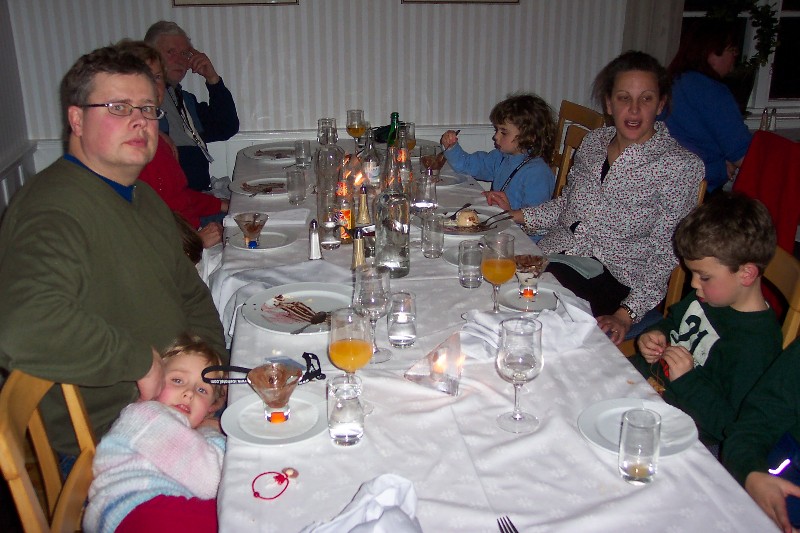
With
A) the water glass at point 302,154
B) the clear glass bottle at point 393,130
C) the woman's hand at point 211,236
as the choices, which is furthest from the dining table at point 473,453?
the water glass at point 302,154

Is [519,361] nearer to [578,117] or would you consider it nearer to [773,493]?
[773,493]

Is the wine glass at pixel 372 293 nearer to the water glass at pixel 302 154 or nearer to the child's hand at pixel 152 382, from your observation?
the child's hand at pixel 152 382

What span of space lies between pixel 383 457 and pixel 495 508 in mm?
216

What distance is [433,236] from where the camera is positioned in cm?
222

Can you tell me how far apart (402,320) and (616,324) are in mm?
952

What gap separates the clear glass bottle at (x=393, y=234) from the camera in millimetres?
2090

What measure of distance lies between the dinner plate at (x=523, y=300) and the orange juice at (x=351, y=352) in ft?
1.66

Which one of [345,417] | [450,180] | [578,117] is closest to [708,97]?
[578,117]

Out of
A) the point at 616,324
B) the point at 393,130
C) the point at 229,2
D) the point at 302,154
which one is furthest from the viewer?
the point at 229,2

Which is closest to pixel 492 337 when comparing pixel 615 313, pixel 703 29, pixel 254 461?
pixel 254 461

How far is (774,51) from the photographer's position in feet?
14.9

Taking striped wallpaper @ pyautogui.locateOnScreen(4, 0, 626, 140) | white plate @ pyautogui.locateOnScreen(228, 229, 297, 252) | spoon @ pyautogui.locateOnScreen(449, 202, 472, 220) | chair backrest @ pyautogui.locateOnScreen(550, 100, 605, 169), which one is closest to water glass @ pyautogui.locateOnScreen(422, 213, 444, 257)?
spoon @ pyautogui.locateOnScreen(449, 202, 472, 220)

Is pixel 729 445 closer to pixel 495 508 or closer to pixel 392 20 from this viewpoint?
pixel 495 508

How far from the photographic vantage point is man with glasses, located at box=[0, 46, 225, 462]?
1408 mm
